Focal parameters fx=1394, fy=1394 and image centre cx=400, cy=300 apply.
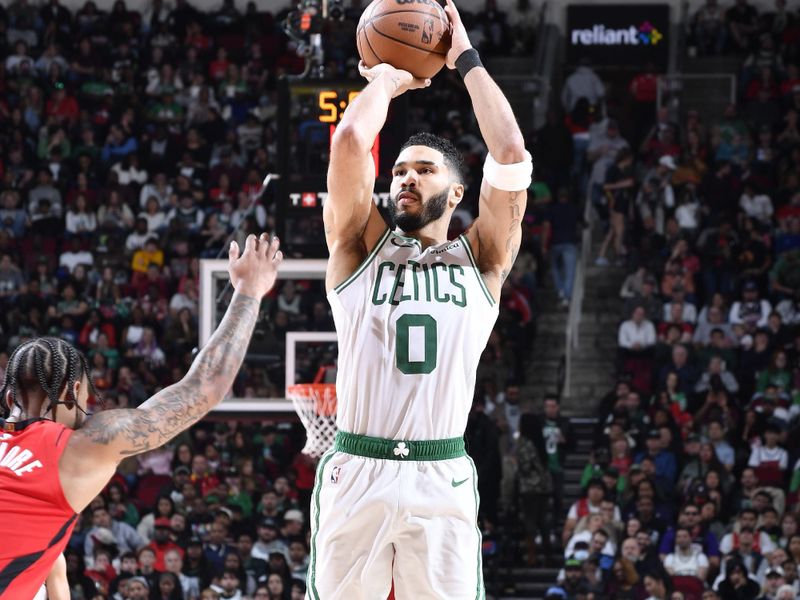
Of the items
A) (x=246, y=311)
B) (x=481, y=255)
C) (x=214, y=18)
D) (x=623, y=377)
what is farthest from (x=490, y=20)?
(x=246, y=311)

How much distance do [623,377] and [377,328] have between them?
9264 mm

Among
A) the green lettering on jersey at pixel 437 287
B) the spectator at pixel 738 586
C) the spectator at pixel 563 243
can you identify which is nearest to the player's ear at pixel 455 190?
the green lettering on jersey at pixel 437 287

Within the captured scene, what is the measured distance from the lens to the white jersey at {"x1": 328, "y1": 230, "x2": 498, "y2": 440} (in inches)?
210

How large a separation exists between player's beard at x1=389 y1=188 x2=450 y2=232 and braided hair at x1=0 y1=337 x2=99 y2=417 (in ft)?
6.11

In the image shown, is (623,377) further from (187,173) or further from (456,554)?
(456,554)

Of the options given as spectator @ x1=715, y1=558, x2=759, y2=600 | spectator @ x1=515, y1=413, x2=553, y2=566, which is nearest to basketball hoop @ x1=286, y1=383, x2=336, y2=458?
spectator @ x1=715, y1=558, x2=759, y2=600

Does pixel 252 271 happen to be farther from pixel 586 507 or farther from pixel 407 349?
pixel 586 507

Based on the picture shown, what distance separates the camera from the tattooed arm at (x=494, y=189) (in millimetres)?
5516

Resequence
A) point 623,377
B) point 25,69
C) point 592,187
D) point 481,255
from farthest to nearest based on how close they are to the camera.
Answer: point 25,69 → point 592,187 → point 623,377 → point 481,255

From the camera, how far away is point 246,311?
4.27 meters

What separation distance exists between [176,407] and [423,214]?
1.79 meters

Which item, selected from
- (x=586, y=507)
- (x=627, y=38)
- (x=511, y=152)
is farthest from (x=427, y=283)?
(x=627, y=38)

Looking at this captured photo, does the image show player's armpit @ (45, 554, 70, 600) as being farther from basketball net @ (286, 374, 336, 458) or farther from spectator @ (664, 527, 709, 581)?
spectator @ (664, 527, 709, 581)

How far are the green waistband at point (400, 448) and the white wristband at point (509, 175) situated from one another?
1028mm
